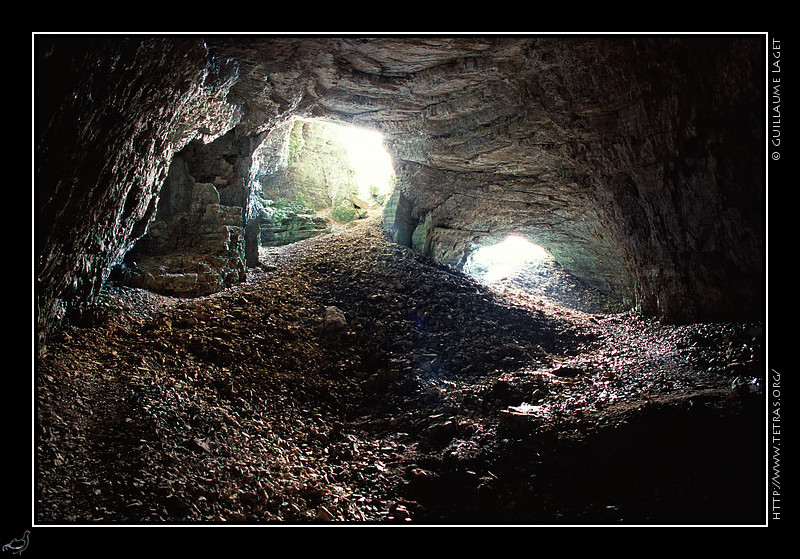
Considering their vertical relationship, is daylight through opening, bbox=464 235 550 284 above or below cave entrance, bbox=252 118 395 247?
below

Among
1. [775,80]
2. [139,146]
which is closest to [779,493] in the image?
[775,80]

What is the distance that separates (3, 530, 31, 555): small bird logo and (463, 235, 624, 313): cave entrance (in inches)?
637

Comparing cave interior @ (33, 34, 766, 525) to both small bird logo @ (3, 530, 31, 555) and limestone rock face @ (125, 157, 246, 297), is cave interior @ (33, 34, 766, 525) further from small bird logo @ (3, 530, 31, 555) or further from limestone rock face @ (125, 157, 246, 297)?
small bird logo @ (3, 530, 31, 555)

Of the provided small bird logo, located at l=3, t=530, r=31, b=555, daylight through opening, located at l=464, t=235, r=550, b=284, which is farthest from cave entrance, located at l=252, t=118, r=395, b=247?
small bird logo, located at l=3, t=530, r=31, b=555

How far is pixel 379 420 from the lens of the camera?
6043 mm

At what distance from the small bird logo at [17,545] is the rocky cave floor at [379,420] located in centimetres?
14

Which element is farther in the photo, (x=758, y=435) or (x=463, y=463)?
(x=463, y=463)

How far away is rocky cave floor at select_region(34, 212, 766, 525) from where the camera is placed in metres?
3.48

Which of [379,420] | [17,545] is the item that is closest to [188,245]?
[379,420]

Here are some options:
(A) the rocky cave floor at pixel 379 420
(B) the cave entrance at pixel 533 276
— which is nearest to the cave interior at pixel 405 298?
(A) the rocky cave floor at pixel 379 420

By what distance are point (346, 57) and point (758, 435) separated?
1018 centimetres

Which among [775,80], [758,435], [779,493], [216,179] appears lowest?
[779,493]

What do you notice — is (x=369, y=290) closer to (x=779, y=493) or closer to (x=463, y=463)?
(x=463, y=463)

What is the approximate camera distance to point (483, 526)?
3133mm
